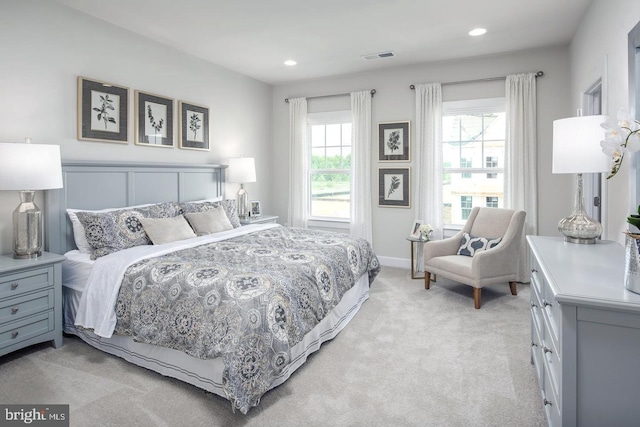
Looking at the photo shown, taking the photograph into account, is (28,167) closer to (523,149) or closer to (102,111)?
(102,111)

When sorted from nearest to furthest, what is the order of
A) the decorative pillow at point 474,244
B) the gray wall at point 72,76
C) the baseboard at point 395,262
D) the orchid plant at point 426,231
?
1. the gray wall at point 72,76
2. the decorative pillow at point 474,244
3. the orchid plant at point 426,231
4. the baseboard at point 395,262

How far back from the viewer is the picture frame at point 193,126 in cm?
439

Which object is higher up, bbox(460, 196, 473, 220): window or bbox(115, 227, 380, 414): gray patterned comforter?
bbox(460, 196, 473, 220): window

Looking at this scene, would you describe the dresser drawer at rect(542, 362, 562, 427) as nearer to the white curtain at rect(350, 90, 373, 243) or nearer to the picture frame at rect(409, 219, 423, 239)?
the picture frame at rect(409, 219, 423, 239)

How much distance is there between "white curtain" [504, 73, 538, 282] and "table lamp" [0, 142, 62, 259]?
14.9 ft

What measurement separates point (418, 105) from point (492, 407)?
3744 mm

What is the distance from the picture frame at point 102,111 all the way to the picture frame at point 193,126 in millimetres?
697

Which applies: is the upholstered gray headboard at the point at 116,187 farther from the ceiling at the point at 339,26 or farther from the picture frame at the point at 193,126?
the ceiling at the point at 339,26

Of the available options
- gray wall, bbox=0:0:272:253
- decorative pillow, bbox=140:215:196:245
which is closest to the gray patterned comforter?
decorative pillow, bbox=140:215:196:245

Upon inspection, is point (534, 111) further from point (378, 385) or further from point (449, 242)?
point (378, 385)

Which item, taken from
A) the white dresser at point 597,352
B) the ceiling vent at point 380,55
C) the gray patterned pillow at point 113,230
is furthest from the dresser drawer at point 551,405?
the ceiling vent at point 380,55

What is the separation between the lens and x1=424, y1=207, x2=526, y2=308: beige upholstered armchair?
366cm

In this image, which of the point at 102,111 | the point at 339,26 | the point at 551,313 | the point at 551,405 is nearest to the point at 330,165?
the point at 339,26

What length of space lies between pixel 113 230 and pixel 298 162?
3096 millimetres
